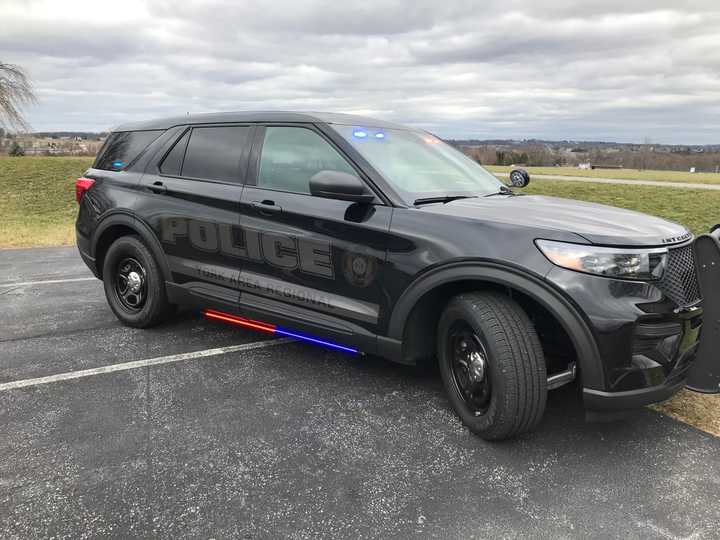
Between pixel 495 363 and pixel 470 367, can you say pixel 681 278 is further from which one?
pixel 470 367

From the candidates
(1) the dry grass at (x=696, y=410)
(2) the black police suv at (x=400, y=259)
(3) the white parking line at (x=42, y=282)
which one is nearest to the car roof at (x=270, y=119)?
(2) the black police suv at (x=400, y=259)

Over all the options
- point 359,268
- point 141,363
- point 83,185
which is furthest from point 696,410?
point 83,185

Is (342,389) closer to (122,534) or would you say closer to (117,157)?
(122,534)

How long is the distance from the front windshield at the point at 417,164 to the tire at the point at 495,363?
0.78m

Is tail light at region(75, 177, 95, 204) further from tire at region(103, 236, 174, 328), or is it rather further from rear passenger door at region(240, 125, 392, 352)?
rear passenger door at region(240, 125, 392, 352)

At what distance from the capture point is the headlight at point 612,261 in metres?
2.59

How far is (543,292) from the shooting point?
2.66 meters

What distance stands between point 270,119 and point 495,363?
7.63 feet

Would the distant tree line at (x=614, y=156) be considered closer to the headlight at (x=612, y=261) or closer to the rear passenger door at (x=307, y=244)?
the rear passenger door at (x=307, y=244)

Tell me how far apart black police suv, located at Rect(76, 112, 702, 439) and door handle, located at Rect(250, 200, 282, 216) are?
0.01m

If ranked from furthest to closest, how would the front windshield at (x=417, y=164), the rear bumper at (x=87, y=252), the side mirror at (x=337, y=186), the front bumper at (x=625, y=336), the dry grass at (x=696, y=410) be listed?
the rear bumper at (x=87, y=252) → the front windshield at (x=417, y=164) → the dry grass at (x=696, y=410) → the side mirror at (x=337, y=186) → the front bumper at (x=625, y=336)

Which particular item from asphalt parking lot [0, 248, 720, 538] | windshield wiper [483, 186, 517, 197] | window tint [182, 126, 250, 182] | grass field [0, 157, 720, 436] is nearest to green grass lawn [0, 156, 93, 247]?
grass field [0, 157, 720, 436]

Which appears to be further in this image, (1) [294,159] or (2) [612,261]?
(1) [294,159]

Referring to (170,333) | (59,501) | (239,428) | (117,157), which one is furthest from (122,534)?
(117,157)
